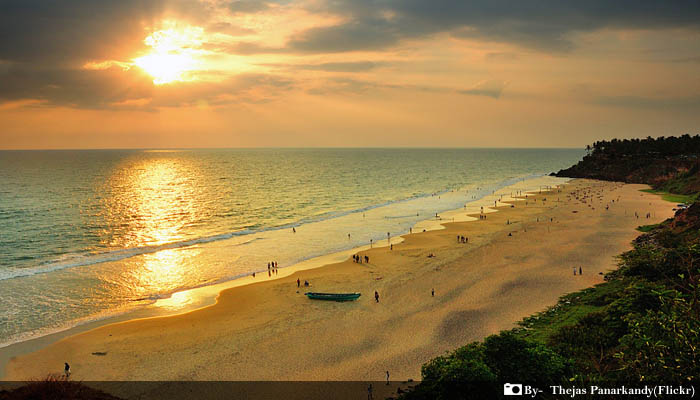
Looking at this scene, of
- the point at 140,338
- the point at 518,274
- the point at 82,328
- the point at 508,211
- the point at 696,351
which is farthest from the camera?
the point at 508,211

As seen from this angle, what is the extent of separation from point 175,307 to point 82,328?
7.88 m

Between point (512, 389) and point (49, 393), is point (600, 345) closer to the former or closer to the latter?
→ point (512, 389)

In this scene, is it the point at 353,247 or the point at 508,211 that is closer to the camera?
the point at 353,247

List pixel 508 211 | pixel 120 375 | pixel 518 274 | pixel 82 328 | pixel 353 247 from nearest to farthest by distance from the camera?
1. pixel 120 375
2. pixel 82 328
3. pixel 518 274
4. pixel 353 247
5. pixel 508 211

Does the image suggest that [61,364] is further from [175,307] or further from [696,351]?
[696,351]

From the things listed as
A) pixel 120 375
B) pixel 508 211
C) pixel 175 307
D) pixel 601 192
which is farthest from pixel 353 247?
pixel 601 192

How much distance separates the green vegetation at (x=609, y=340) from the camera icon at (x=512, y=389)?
45cm

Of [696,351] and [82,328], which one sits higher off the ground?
[696,351]

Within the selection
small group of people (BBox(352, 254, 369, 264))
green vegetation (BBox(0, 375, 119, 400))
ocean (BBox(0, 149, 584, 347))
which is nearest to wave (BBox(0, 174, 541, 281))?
ocean (BBox(0, 149, 584, 347))

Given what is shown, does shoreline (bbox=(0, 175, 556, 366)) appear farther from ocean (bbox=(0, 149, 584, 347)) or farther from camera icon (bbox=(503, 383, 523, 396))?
camera icon (bbox=(503, 383, 523, 396))

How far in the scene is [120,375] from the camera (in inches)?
1113

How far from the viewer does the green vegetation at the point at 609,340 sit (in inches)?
503

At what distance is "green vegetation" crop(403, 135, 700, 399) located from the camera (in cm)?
1277

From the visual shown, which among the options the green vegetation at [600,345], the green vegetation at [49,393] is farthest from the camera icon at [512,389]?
the green vegetation at [49,393]
